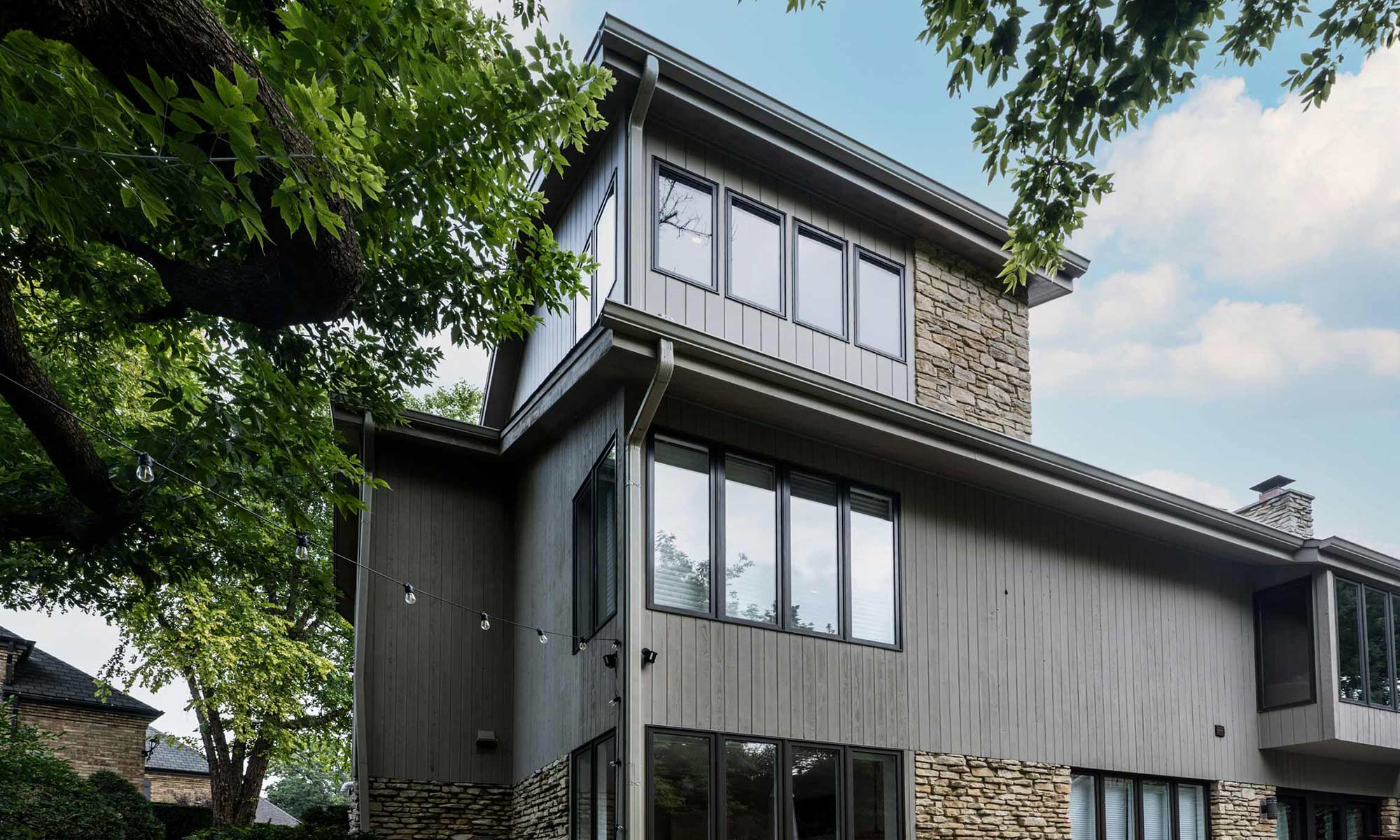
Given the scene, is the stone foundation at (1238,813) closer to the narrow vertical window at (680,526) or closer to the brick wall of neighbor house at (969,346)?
the brick wall of neighbor house at (969,346)

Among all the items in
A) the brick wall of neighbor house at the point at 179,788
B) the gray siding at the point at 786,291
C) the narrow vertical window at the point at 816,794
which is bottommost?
the brick wall of neighbor house at the point at 179,788

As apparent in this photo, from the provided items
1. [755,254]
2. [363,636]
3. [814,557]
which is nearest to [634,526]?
[814,557]

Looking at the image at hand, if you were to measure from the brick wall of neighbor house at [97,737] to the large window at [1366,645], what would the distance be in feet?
73.1

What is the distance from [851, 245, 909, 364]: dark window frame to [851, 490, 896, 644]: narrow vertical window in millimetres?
1636

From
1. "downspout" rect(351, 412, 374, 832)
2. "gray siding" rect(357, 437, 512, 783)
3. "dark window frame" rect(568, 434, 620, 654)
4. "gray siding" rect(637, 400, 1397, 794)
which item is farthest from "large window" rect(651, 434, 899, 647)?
"gray siding" rect(357, 437, 512, 783)

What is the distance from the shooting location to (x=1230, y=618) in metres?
12.4

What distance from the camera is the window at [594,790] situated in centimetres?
809

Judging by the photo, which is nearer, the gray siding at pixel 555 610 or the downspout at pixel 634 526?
the downspout at pixel 634 526

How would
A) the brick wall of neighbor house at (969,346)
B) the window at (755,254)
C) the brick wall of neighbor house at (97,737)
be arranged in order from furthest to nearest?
the brick wall of neighbor house at (97,737) < the brick wall of neighbor house at (969,346) < the window at (755,254)

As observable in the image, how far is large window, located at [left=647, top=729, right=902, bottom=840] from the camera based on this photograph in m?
7.85

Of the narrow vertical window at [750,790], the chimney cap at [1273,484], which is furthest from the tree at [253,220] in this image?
the chimney cap at [1273,484]

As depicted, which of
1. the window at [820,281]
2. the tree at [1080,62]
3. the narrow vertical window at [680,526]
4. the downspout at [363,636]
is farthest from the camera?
the window at [820,281]

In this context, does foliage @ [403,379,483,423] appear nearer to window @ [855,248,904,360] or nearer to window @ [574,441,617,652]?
window @ [855,248,904,360]

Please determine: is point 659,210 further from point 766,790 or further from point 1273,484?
point 1273,484
